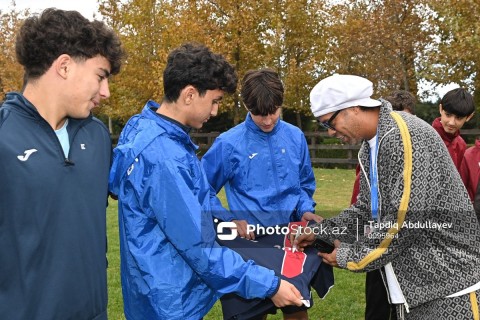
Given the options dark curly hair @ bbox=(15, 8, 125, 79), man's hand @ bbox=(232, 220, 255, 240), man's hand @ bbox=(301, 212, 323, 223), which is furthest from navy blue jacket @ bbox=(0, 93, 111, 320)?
man's hand @ bbox=(301, 212, 323, 223)

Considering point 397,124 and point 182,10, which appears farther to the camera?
point 182,10

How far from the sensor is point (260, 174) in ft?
13.9

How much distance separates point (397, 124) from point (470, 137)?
2236 centimetres

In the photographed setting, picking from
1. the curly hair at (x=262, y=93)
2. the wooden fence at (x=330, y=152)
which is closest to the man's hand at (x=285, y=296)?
the curly hair at (x=262, y=93)

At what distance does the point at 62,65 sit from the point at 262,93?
207 centimetres

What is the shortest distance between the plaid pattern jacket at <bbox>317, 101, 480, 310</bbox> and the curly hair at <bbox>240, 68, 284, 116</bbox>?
142cm

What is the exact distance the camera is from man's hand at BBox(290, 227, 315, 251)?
144 inches

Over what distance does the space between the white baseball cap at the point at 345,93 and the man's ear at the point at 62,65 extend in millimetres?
1355

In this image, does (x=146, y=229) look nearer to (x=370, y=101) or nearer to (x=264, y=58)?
(x=370, y=101)

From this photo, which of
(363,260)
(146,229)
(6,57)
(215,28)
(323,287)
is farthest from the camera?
(6,57)

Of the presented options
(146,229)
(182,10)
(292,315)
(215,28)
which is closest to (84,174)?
(146,229)

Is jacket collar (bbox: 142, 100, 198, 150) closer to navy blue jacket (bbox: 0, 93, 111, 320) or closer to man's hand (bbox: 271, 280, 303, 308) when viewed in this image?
navy blue jacket (bbox: 0, 93, 111, 320)

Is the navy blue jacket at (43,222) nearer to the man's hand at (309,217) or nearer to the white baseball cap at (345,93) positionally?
the white baseball cap at (345,93)

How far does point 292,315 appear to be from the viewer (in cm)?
411
